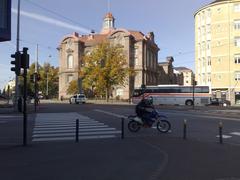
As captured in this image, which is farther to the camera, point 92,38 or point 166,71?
point 166,71

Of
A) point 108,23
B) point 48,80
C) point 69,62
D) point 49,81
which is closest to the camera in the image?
point 69,62

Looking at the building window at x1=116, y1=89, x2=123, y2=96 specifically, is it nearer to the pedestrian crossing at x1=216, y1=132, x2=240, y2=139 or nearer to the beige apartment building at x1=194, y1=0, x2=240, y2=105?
the beige apartment building at x1=194, y1=0, x2=240, y2=105

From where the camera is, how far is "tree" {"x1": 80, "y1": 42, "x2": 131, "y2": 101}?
77062 millimetres

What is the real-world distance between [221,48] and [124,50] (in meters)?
25.7

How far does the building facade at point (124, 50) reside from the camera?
9819cm

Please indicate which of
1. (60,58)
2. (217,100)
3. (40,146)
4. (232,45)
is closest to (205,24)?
(232,45)

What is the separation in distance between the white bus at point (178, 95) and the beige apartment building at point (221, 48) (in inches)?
587

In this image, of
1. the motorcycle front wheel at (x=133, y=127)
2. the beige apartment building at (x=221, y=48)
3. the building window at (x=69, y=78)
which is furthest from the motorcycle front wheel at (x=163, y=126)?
the building window at (x=69, y=78)

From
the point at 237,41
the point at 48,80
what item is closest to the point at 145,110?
the point at 237,41

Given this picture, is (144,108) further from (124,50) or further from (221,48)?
(124,50)

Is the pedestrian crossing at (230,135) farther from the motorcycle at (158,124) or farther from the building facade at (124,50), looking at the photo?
the building facade at (124,50)

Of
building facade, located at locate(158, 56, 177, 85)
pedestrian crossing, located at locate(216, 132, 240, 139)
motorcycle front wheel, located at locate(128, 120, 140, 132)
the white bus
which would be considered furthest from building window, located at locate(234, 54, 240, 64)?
motorcycle front wheel, located at locate(128, 120, 140, 132)

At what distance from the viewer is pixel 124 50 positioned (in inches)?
3821

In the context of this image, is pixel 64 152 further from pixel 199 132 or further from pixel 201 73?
pixel 201 73
